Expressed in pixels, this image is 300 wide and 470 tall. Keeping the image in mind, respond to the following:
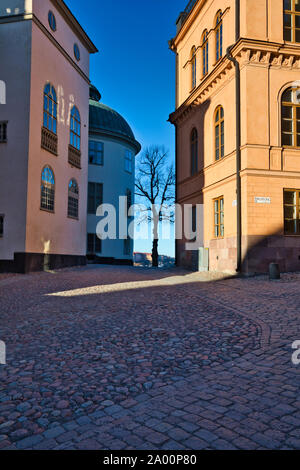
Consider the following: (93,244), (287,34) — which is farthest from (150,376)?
(93,244)

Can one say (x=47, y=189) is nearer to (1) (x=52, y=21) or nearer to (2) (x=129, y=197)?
(1) (x=52, y=21)

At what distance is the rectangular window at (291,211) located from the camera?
1492cm

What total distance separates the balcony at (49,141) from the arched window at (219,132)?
7.79m

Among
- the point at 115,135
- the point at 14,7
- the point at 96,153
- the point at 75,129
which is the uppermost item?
the point at 14,7

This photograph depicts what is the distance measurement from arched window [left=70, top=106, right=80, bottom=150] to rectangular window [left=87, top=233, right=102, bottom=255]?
28.1 feet

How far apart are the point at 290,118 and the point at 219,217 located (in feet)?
16.0

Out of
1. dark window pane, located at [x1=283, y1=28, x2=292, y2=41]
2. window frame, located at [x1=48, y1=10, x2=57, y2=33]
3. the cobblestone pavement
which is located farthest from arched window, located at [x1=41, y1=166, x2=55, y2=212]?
dark window pane, located at [x1=283, y1=28, x2=292, y2=41]

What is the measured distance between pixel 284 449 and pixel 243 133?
13708 millimetres

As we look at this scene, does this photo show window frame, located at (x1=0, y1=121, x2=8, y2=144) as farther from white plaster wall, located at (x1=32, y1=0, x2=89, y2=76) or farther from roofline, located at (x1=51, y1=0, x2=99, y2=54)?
roofline, located at (x1=51, y1=0, x2=99, y2=54)

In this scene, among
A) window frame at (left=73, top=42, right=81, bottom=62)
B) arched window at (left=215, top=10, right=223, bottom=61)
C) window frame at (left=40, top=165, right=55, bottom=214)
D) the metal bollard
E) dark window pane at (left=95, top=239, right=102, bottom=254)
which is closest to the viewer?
the metal bollard

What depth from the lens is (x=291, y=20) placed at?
15.7 metres

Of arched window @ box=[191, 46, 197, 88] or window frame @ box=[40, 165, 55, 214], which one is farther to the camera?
arched window @ box=[191, 46, 197, 88]

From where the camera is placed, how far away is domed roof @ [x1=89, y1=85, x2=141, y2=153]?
3142 centimetres

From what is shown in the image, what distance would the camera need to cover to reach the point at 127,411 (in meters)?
3.17
